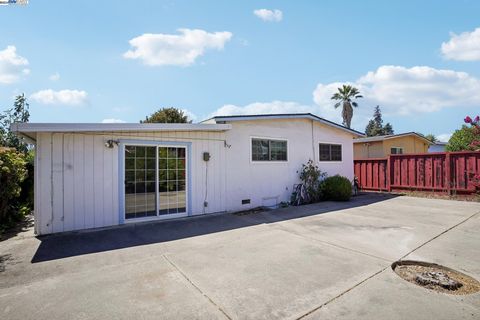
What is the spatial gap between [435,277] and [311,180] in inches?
277

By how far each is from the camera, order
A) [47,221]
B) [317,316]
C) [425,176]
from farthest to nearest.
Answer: [425,176], [47,221], [317,316]

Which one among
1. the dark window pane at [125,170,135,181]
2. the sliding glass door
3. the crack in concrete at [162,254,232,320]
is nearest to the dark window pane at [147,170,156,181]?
the sliding glass door

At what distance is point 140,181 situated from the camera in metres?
6.82

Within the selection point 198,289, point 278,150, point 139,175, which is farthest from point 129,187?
point 278,150

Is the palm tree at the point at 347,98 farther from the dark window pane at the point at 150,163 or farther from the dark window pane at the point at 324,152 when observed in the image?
the dark window pane at the point at 150,163

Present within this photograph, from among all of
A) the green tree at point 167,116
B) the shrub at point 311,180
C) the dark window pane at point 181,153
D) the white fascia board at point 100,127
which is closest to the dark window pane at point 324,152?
the shrub at point 311,180

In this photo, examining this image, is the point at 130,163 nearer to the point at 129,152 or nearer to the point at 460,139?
the point at 129,152

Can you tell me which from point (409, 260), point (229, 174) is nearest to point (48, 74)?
point (229, 174)

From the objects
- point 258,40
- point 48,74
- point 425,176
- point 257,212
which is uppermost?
point 258,40

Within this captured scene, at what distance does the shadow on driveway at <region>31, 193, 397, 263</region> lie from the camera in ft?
15.6

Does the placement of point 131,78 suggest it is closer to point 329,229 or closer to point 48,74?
point 48,74

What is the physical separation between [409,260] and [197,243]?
3.67m

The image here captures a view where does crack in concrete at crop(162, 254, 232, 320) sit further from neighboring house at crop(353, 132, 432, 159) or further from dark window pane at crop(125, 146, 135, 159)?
neighboring house at crop(353, 132, 432, 159)

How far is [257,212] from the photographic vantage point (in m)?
8.24
